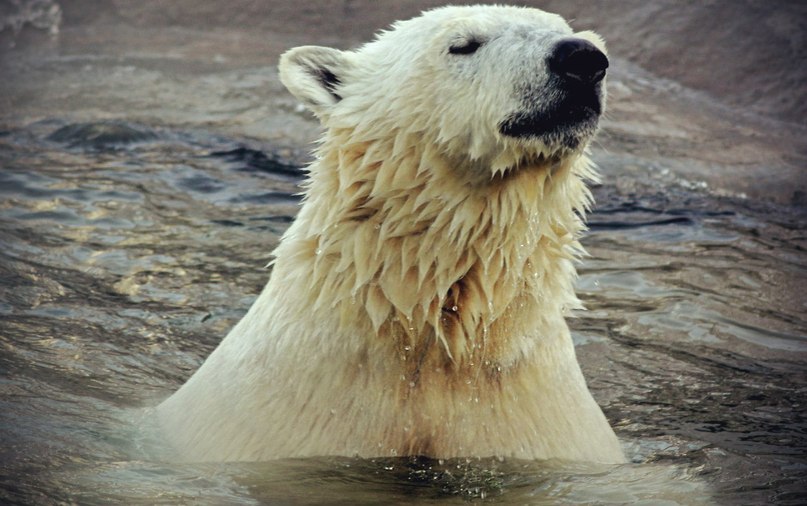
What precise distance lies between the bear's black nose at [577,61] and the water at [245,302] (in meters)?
1.07

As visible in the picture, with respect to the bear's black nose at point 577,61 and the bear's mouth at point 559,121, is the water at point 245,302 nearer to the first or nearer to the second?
the bear's mouth at point 559,121

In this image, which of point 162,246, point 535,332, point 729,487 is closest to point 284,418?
point 535,332

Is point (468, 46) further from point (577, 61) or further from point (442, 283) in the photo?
point (442, 283)

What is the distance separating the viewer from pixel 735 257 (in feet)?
19.3

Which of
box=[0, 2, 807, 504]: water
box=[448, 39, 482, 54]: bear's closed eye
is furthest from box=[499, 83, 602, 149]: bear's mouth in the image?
box=[0, 2, 807, 504]: water

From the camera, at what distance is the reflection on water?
3111mm

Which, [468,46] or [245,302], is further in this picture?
[245,302]

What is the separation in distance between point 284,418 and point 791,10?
22.3 feet

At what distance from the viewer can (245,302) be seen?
526 centimetres

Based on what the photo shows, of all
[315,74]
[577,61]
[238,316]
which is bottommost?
[238,316]

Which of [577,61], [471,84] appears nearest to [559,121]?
[577,61]

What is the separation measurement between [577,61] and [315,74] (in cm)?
95

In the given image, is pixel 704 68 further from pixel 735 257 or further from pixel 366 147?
pixel 366 147

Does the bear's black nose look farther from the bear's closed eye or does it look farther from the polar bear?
the bear's closed eye
